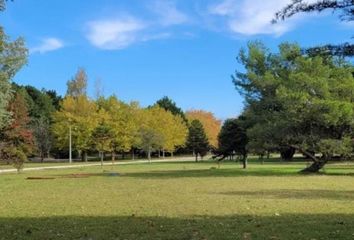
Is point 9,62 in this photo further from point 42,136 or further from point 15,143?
Result: point 42,136

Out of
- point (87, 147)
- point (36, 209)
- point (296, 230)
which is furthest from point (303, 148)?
point (87, 147)

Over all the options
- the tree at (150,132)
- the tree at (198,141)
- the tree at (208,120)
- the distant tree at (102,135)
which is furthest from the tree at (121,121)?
the tree at (208,120)

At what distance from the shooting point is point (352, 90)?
3656 cm

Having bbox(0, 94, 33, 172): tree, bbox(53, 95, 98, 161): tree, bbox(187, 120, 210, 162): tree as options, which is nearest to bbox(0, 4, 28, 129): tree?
bbox(0, 94, 33, 172): tree

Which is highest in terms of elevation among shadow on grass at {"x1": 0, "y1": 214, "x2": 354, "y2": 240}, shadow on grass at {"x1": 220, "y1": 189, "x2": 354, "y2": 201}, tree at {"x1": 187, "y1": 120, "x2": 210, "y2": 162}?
tree at {"x1": 187, "y1": 120, "x2": 210, "y2": 162}

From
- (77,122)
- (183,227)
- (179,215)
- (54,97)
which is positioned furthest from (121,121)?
(183,227)

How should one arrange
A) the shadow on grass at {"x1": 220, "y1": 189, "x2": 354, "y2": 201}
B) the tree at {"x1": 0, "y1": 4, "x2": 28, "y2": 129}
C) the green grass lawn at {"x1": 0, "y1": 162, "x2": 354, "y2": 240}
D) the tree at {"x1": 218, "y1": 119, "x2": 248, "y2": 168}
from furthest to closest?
the tree at {"x1": 218, "y1": 119, "x2": 248, "y2": 168} < the tree at {"x1": 0, "y1": 4, "x2": 28, "y2": 129} < the shadow on grass at {"x1": 220, "y1": 189, "x2": 354, "y2": 201} < the green grass lawn at {"x1": 0, "y1": 162, "x2": 354, "y2": 240}

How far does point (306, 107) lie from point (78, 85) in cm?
6313

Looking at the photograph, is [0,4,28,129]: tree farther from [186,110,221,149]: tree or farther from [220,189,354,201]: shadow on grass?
[186,110,221,149]: tree

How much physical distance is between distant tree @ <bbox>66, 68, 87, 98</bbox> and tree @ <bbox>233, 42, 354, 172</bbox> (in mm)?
58470

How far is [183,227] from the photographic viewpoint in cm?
1152

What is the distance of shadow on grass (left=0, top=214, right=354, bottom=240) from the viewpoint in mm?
10250

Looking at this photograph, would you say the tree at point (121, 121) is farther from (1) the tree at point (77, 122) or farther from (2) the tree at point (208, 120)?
(2) the tree at point (208, 120)

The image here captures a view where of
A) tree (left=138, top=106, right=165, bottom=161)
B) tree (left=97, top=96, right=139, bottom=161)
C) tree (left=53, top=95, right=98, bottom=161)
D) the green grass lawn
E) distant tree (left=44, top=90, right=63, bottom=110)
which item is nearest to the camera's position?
the green grass lawn
